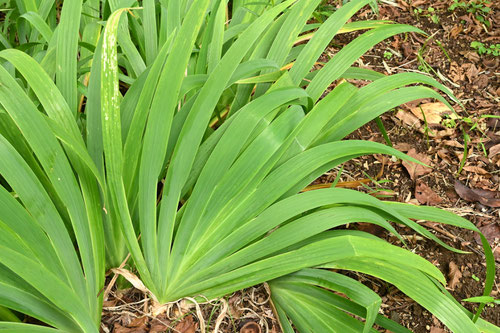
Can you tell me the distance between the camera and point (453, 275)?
1.62 m

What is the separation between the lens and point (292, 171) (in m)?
1.27

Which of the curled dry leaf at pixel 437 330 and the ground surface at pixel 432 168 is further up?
the ground surface at pixel 432 168

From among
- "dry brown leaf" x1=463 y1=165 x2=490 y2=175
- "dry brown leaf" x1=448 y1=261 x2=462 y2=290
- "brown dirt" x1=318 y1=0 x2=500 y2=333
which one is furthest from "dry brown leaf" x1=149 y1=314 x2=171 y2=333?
"dry brown leaf" x1=463 y1=165 x2=490 y2=175

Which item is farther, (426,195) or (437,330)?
(426,195)

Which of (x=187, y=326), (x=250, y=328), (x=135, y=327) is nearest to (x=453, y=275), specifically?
(x=250, y=328)

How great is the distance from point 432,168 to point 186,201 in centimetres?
107

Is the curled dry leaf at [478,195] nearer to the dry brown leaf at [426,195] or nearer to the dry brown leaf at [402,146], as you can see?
the dry brown leaf at [426,195]

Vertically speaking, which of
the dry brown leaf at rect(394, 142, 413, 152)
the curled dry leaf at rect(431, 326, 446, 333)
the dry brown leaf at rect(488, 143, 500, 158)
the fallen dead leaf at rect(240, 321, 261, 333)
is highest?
the dry brown leaf at rect(394, 142, 413, 152)

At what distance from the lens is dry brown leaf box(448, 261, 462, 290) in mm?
1609

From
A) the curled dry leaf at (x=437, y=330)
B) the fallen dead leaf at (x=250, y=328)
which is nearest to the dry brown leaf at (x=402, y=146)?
the curled dry leaf at (x=437, y=330)

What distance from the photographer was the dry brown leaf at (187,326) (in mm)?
1266

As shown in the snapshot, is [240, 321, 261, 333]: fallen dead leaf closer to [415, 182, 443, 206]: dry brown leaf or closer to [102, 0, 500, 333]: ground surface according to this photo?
[102, 0, 500, 333]: ground surface

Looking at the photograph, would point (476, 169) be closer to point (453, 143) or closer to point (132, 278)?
point (453, 143)

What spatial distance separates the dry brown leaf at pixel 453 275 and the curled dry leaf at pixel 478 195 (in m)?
0.32
